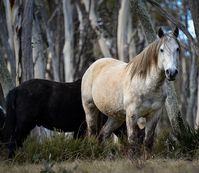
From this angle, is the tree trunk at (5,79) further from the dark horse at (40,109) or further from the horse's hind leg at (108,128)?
the horse's hind leg at (108,128)

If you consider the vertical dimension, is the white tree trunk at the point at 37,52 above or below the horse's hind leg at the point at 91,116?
above

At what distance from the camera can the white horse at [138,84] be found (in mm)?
8750

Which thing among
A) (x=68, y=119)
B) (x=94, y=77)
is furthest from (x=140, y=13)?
(x=68, y=119)

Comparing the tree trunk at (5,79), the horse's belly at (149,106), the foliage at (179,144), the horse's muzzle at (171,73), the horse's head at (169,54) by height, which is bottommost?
the foliage at (179,144)

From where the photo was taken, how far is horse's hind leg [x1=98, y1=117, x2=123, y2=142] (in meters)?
10.6

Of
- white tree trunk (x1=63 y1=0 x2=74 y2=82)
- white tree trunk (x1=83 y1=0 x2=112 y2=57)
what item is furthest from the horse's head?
white tree trunk (x1=63 y1=0 x2=74 y2=82)

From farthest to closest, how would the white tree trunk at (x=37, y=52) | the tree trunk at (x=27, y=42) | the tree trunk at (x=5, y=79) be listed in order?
the white tree trunk at (x=37, y=52), the tree trunk at (x=27, y=42), the tree trunk at (x=5, y=79)

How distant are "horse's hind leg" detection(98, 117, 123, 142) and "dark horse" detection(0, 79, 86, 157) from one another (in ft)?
1.66

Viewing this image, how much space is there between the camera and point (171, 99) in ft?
34.6

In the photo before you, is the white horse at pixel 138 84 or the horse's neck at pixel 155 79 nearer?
the white horse at pixel 138 84

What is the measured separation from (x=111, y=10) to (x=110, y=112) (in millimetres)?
16952

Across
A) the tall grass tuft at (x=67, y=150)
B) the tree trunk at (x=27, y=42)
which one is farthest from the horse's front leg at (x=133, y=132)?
the tree trunk at (x=27, y=42)

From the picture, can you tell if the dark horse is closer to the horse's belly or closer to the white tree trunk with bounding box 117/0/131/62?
the horse's belly

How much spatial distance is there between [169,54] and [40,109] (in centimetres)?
288
